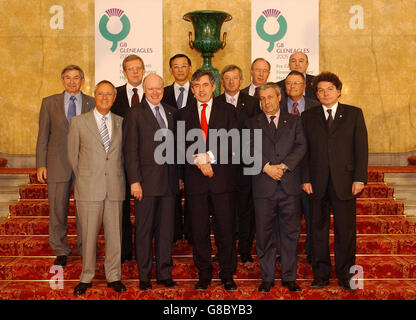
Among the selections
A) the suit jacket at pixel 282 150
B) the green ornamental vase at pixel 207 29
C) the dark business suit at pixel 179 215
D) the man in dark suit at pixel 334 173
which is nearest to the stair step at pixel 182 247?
the dark business suit at pixel 179 215

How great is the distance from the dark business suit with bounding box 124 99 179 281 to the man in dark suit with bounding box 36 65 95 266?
713 mm

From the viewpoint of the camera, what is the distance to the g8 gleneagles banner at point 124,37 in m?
6.98

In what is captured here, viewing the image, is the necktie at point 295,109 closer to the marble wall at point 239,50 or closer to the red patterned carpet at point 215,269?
the red patterned carpet at point 215,269

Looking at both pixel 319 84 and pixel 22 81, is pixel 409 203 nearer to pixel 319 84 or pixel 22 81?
pixel 319 84

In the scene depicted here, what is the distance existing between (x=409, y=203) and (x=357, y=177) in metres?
1.99

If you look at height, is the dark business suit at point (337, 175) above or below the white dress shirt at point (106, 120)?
below

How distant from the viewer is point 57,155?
12.4 ft

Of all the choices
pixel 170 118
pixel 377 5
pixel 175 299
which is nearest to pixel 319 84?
pixel 170 118

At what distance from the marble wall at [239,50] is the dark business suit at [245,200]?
11.8ft

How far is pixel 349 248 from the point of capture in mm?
3357

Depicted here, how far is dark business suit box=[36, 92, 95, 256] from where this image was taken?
3.77 metres

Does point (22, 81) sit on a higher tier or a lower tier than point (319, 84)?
higher

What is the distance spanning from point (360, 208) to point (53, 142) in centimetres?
311

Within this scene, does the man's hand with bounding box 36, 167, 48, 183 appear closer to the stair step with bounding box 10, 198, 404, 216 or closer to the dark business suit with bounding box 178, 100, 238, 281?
the stair step with bounding box 10, 198, 404, 216
